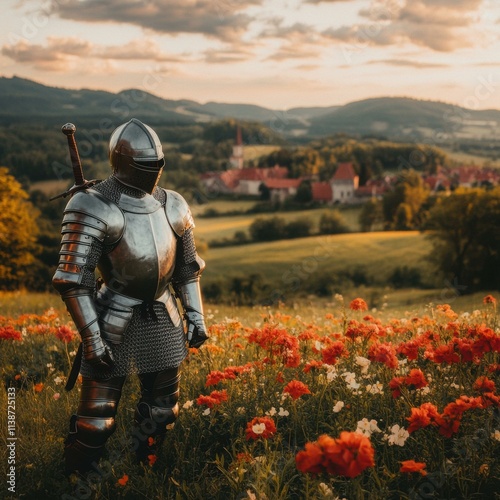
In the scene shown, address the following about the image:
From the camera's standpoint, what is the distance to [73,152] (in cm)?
→ 449

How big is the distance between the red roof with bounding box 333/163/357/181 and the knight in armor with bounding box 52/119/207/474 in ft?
261

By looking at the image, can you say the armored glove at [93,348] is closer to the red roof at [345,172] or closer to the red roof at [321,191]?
the red roof at [321,191]

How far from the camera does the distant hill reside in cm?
13512

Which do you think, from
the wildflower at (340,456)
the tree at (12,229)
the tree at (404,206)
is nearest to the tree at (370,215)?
the tree at (404,206)

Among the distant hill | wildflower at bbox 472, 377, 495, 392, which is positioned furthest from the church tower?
wildflower at bbox 472, 377, 495, 392

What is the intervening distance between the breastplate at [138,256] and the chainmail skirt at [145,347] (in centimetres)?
17

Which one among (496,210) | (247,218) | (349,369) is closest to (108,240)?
(349,369)

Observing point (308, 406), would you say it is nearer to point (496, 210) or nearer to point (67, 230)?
point (67, 230)

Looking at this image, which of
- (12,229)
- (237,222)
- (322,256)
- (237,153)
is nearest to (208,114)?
(237,153)

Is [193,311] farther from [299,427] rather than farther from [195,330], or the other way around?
[299,427]

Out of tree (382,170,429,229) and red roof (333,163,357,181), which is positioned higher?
red roof (333,163,357,181)

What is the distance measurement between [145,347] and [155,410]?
599 mm

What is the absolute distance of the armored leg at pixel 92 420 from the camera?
4.36m

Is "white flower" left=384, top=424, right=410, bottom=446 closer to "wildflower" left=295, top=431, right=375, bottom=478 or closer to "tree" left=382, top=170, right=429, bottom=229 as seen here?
"wildflower" left=295, top=431, right=375, bottom=478
